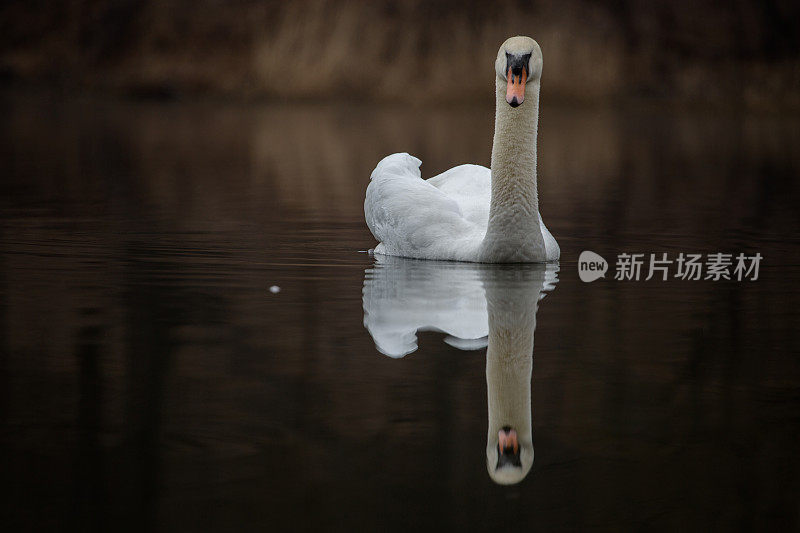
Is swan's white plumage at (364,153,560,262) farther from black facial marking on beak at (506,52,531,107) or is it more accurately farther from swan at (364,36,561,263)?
black facial marking on beak at (506,52,531,107)

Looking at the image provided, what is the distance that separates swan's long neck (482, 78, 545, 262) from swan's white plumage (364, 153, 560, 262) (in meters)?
0.22

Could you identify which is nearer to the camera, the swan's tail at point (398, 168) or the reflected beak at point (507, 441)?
the reflected beak at point (507, 441)

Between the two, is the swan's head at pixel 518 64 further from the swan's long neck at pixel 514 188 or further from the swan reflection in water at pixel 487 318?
the swan reflection in water at pixel 487 318

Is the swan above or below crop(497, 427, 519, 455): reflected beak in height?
above

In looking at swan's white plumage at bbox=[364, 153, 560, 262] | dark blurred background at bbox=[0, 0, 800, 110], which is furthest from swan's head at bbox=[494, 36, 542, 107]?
dark blurred background at bbox=[0, 0, 800, 110]

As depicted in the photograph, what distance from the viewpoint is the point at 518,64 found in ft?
30.6

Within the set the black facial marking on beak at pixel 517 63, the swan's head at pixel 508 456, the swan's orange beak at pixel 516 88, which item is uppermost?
the black facial marking on beak at pixel 517 63

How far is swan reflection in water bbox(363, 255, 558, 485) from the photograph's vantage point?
203 inches

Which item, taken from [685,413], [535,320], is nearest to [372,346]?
[535,320]

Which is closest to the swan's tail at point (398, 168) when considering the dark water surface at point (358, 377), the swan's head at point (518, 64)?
the dark water surface at point (358, 377)

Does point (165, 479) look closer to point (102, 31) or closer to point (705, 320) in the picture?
point (705, 320)

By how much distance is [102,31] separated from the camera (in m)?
70.3

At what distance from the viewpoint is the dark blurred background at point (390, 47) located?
66.4 metres

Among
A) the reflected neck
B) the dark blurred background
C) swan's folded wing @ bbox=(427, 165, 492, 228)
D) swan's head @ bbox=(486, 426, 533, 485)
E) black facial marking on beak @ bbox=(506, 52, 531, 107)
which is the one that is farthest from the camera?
the dark blurred background
